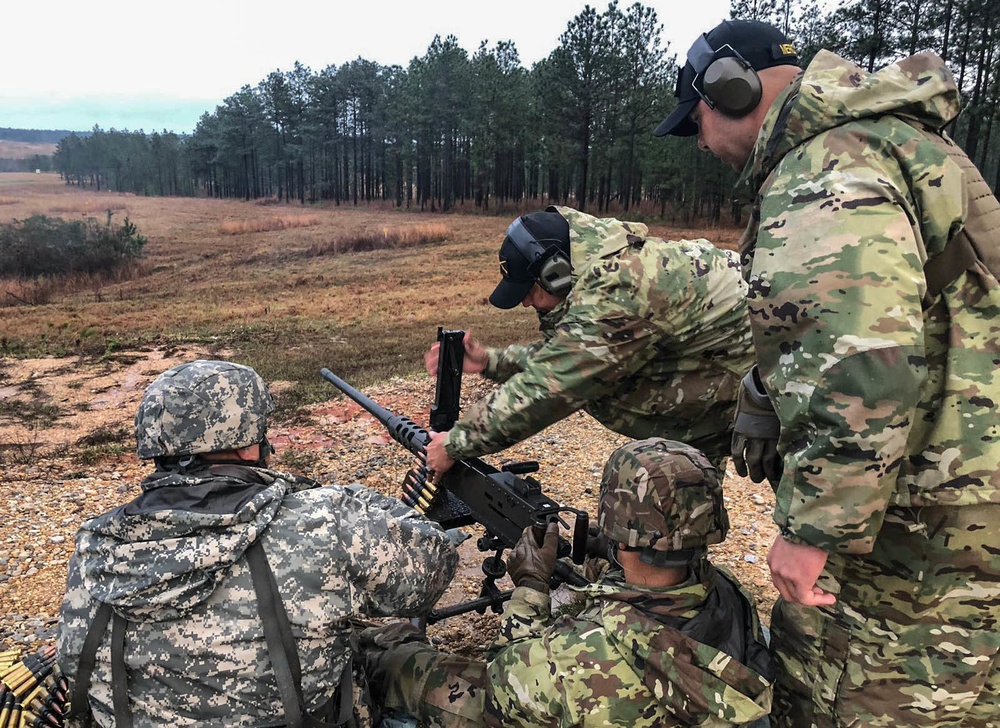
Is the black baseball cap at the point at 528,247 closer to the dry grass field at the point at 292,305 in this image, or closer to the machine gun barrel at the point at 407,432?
the machine gun barrel at the point at 407,432

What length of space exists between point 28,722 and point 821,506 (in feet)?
10.0

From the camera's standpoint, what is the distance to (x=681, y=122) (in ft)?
8.66

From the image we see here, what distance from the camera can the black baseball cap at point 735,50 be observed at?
2322 mm

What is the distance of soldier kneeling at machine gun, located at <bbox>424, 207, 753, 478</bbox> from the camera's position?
10.5ft

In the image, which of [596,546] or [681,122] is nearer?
[681,122]

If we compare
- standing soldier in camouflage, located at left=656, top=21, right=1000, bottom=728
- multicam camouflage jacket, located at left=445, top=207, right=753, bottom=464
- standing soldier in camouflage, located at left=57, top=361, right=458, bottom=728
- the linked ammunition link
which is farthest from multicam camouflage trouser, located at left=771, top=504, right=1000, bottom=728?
the linked ammunition link

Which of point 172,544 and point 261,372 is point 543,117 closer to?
point 261,372

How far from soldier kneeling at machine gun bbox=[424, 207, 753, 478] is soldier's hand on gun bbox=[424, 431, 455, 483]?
0.01 meters

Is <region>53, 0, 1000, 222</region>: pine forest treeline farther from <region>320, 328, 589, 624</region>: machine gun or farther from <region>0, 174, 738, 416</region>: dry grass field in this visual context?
<region>320, 328, 589, 624</region>: machine gun

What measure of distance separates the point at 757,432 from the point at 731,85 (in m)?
1.09

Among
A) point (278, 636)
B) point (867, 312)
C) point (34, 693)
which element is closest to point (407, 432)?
point (278, 636)

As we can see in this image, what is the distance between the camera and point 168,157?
10150 cm

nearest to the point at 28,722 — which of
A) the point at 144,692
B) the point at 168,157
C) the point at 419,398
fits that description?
the point at 144,692

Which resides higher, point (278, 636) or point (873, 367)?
point (873, 367)
